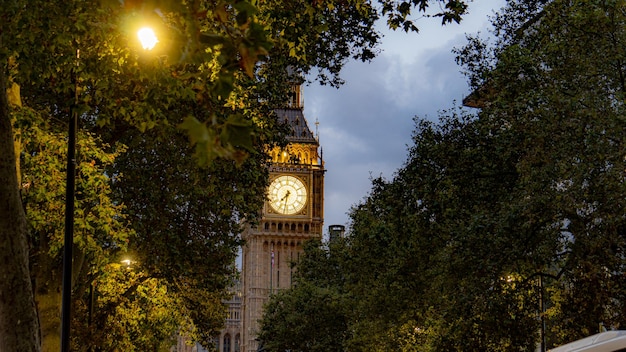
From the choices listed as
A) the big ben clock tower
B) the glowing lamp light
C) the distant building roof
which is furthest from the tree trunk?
the distant building roof

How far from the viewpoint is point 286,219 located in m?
125

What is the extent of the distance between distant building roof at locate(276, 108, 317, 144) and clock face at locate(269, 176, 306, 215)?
671cm

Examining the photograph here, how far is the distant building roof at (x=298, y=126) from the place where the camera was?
129875mm

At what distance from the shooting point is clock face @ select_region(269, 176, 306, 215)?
12200cm

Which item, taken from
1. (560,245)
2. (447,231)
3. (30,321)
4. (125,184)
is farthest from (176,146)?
(30,321)

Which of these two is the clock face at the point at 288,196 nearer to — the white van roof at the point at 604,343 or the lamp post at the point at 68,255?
the lamp post at the point at 68,255

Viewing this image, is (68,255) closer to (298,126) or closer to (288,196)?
(288,196)

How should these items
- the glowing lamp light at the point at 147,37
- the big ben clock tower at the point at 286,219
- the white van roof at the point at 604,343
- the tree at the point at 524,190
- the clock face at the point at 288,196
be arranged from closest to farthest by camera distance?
the glowing lamp light at the point at 147,37 → the white van roof at the point at 604,343 → the tree at the point at 524,190 → the clock face at the point at 288,196 → the big ben clock tower at the point at 286,219

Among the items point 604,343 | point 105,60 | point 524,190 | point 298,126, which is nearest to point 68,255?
point 105,60

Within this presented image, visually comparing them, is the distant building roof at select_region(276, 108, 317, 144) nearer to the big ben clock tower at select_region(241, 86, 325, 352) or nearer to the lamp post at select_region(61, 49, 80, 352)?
the big ben clock tower at select_region(241, 86, 325, 352)

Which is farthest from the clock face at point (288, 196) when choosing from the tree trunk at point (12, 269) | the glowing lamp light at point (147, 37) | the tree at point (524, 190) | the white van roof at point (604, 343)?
the glowing lamp light at point (147, 37)

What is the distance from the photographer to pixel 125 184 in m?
25.5

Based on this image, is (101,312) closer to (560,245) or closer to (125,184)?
(125,184)

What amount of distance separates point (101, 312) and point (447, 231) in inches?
496
